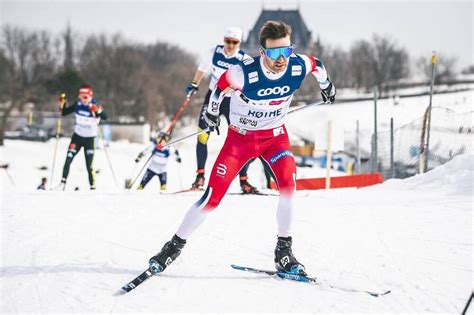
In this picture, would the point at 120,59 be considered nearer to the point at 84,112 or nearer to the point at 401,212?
the point at 84,112

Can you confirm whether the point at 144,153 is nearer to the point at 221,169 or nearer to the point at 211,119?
the point at 211,119

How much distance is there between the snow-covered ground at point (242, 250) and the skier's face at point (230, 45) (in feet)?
7.38

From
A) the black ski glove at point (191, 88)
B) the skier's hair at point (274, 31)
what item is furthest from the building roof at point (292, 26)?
the skier's hair at point (274, 31)

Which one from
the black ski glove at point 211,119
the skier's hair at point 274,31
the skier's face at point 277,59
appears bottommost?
the black ski glove at point 211,119

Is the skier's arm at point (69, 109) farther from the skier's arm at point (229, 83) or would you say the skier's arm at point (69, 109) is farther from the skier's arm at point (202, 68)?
the skier's arm at point (229, 83)

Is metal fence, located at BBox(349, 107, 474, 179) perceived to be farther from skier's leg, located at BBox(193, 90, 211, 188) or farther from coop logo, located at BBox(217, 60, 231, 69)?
coop logo, located at BBox(217, 60, 231, 69)

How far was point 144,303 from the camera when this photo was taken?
3.63m

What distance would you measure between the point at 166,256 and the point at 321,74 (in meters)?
2.15

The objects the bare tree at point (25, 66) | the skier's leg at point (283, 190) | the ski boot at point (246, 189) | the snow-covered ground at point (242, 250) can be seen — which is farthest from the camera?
the bare tree at point (25, 66)

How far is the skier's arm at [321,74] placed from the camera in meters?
4.40

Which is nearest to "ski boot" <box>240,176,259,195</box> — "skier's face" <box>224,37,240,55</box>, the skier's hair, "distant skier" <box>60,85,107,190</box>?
"skier's face" <box>224,37,240,55</box>

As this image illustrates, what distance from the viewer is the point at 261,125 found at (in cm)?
438

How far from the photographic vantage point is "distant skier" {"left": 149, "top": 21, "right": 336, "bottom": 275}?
414 centimetres

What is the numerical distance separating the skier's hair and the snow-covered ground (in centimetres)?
200
